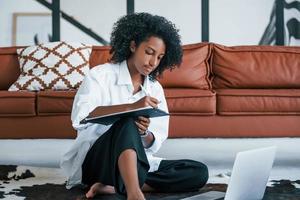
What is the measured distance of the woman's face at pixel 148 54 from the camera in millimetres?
1961

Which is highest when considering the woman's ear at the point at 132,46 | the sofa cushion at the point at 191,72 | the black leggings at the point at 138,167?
the woman's ear at the point at 132,46

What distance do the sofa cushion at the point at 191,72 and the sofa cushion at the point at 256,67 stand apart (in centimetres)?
8

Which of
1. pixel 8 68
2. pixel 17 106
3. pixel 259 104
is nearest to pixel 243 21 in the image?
pixel 259 104

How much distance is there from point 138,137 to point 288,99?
1.20 metres

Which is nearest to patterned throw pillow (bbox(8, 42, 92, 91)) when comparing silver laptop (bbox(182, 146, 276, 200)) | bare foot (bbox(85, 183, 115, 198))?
bare foot (bbox(85, 183, 115, 198))

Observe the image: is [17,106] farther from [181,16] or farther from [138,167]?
[181,16]

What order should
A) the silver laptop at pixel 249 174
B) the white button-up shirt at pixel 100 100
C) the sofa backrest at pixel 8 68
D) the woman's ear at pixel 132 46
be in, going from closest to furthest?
the silver laptop at pixel 249 174
the white button-up shirt at pixel 100 100
the woman's ear at pixel 132 46
the sofa backrest at pixel 8 68

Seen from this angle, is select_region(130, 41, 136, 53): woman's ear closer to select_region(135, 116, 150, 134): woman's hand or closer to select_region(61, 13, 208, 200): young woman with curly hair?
select_region(61, 13, 208, 200): young woman with curly hair

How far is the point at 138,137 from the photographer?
1.82 m

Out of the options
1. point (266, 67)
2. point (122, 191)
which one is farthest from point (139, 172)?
point (266, 67)

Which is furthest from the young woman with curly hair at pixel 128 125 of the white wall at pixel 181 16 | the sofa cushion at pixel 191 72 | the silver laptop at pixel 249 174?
the white wall at pixel 181 16

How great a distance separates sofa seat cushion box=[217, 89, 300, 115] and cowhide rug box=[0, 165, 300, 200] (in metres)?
0.46

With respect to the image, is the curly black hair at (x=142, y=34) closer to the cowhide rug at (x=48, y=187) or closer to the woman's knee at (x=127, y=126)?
the woman's knee at (x=127, y=126)

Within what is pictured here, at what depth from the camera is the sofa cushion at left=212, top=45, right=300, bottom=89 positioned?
3.05 meters
